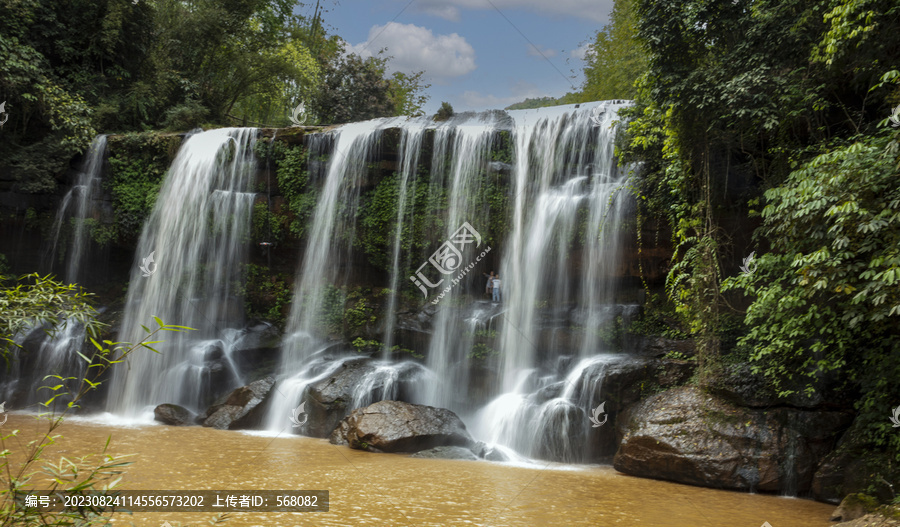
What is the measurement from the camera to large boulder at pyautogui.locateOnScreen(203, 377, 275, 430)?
10.8 m

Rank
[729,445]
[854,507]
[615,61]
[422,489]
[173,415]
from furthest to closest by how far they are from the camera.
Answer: [615,61] < [173,415] < [729,445] < [422,489] < [854,507]

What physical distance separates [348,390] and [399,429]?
205 cm

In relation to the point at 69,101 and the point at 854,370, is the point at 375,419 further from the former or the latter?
the point at 69,101

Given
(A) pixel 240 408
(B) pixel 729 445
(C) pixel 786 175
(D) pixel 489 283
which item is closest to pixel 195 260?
(A) pixel 240 408

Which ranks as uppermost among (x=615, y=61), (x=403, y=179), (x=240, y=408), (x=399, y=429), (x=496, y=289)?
(x=615, y=61)

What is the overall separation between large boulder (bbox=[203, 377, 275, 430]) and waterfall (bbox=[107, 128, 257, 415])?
1.68m

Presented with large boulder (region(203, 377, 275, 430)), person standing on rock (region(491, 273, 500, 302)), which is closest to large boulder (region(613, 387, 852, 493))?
person standing on rock (region(491, 273, 500, 302))

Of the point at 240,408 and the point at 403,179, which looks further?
the point at 403,179

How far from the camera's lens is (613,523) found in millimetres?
5680

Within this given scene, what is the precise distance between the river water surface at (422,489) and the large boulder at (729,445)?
0.76 feet

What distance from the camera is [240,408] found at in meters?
10.9

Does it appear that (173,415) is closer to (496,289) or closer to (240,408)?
(240,408)

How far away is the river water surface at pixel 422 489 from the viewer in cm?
562

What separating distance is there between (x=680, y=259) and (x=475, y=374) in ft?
14.9
